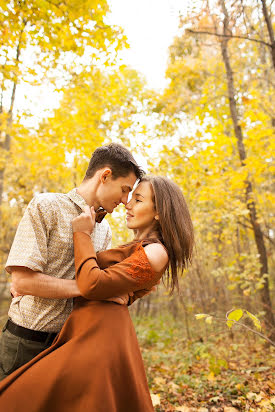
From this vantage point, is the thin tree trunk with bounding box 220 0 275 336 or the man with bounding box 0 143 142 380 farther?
the thin tree trunk with bounding box 220 0 275 336

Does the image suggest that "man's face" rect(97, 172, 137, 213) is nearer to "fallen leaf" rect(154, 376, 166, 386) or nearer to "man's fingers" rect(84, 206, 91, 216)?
"man's fingers" rect(84, 206, 91, 216)

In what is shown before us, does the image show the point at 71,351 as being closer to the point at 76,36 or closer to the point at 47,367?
the point at 47,367

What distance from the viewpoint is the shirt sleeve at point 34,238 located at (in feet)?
4.70

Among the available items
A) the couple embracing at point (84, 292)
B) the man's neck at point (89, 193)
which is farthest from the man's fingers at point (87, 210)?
the man's neck at point (89, 193)

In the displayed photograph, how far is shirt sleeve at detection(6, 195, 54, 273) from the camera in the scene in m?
1.43

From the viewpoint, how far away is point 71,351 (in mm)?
1318

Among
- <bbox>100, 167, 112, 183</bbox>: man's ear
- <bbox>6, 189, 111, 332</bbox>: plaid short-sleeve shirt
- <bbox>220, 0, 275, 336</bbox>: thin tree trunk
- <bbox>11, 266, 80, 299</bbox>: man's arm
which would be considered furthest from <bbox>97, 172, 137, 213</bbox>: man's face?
<bbox>220, 0, 275, 336</bbox>: thin tree trunk

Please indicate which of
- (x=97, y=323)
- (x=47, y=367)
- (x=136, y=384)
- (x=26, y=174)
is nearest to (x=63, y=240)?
(x=97, y=323)

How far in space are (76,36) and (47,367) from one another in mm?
3349

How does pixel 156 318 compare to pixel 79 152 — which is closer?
pixel 79 152

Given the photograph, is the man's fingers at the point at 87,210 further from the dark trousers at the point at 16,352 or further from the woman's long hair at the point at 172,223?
the dark trousers at the point at 16,352

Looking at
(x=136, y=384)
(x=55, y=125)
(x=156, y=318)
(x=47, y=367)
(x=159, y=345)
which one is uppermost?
(x=55, y=125)

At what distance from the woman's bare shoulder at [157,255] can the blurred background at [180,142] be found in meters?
1.39

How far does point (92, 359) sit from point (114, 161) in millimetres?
1098
